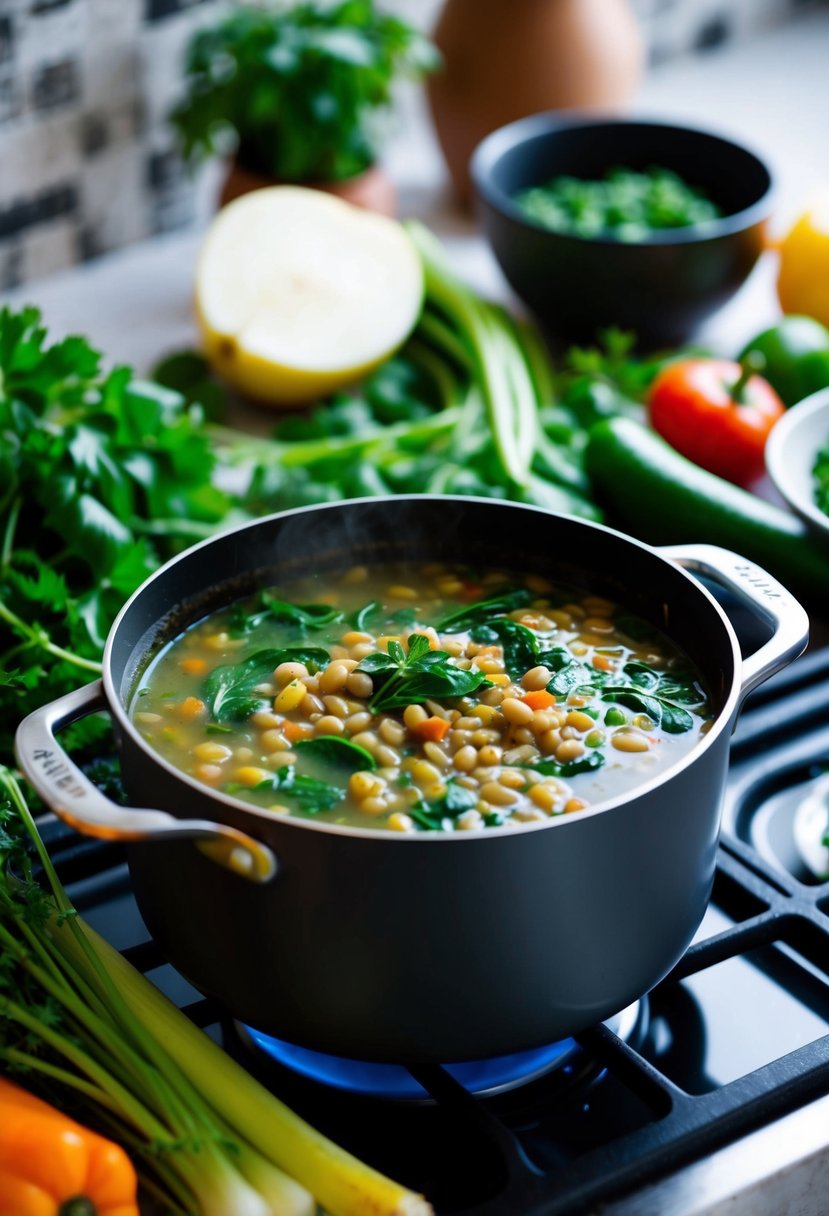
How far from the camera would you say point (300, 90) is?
6.94 ft

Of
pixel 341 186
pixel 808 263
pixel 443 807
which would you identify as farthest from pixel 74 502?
pixel 808 263

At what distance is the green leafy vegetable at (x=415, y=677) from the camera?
3.53 feet

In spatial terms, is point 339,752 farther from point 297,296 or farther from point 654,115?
point 654,115

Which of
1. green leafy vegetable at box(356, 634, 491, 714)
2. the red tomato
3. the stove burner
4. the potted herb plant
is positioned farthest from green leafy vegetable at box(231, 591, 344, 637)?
the potted herb plant

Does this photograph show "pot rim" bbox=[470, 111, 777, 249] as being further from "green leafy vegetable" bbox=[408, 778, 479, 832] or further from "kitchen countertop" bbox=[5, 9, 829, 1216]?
"green leafy vegetable" bbox=[408, 778, 479, 832]

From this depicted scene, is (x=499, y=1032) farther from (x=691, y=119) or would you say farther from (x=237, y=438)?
(x=691, y=119)

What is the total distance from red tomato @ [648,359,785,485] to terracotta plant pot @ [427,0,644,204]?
2.67 feet

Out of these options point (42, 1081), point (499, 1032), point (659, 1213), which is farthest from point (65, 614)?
point (659, 1213)

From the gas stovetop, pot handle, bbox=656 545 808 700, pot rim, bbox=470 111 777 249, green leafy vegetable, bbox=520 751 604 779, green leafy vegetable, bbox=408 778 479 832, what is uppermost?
pot handle, bbox=656 545 808 700

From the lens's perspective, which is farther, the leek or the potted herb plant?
the potted herb plant

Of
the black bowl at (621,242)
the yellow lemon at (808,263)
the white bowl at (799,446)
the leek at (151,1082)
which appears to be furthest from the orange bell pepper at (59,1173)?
the yellow lemon at (808,263)

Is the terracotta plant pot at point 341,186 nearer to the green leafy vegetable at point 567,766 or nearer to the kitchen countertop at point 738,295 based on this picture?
the kitchen countertop at point 738,295

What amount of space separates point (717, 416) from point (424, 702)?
0.84 metres

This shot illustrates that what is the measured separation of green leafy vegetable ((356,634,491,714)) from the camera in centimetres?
108
